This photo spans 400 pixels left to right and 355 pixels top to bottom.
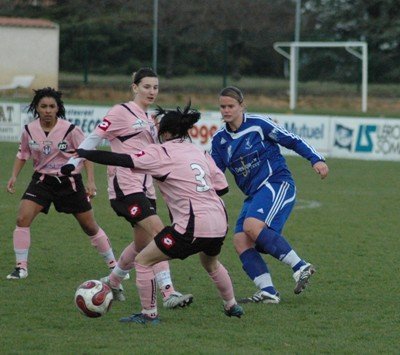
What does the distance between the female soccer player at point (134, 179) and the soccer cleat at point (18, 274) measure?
1.32 m

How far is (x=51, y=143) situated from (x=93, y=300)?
252cm

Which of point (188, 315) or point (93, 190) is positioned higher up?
point (93, 190)

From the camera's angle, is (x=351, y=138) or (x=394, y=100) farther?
(x=394, y=100)

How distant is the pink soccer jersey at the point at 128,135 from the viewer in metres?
7.93

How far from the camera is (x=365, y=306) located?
25.6 feet

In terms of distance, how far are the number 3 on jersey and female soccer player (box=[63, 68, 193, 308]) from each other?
1.06 metres

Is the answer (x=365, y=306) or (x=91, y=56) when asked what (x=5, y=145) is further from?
(x=365, y=306)

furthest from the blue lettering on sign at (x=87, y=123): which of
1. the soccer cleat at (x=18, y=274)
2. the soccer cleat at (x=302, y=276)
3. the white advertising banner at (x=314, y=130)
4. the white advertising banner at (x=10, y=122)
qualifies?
the soccer cleat at (x=302, y=276)

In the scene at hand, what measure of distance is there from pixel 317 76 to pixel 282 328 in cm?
2680

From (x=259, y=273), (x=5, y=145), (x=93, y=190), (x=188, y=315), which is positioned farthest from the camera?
(x=5, y=145)

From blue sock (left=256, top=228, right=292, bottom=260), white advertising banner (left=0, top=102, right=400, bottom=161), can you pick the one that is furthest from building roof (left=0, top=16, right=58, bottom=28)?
blue sock (left=256, top=228, right=292, bottom=260)

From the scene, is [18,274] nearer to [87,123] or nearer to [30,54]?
[87,123]

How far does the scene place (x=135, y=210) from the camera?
7.88 metres

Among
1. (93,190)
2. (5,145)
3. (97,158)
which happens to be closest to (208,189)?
(97,158)
